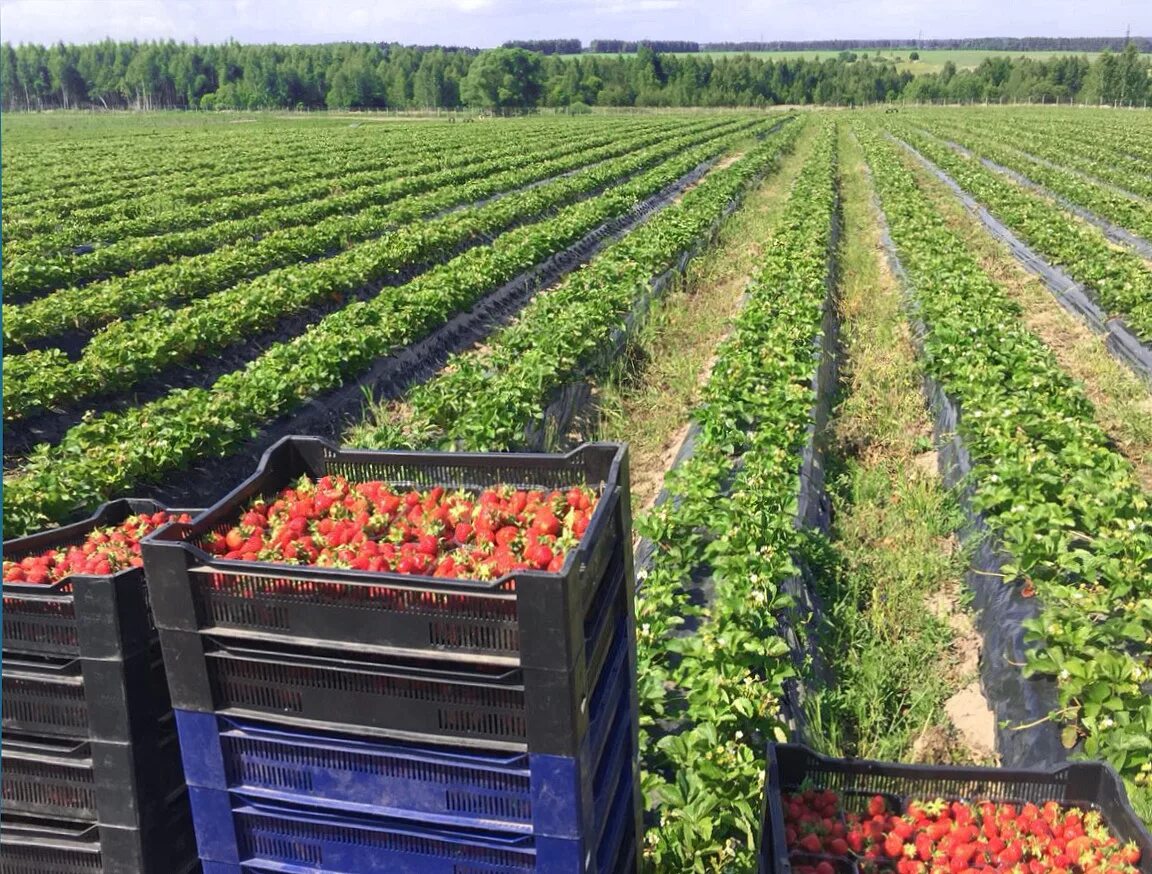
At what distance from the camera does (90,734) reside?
2.37 m

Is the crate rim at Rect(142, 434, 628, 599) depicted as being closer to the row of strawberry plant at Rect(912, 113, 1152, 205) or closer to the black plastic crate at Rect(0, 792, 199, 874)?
the black plastic crate at Rect(0, 792, 199, 874)

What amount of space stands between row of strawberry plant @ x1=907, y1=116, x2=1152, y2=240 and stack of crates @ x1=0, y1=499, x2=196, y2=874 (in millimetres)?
18541

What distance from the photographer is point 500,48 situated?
318 ft

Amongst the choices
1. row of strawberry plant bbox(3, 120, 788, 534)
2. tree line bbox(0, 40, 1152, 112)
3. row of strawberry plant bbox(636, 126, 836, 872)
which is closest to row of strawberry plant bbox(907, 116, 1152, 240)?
row of strawberry plant bbox(3, 120, 788, 534)

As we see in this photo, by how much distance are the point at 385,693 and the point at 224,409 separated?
6.15 metres

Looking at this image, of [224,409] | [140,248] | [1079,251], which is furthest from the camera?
→ [140,248]

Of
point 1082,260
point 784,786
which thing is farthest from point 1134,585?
point 1082,260

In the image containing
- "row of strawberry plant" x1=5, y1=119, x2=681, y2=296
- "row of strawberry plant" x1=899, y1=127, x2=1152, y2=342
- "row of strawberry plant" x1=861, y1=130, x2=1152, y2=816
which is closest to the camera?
"row of strawberry plant" x1=861, y1=130, x2=1152, y2=816

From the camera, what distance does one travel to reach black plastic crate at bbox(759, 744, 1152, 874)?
2910mm

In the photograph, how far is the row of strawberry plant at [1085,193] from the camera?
18562mm

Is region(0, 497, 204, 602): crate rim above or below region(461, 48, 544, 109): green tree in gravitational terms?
below

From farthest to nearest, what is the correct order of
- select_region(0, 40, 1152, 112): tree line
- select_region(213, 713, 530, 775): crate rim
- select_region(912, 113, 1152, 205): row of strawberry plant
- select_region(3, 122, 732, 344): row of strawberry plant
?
select_region(0, 40, 1152, 112): tree line
select_region(912, 113, 1152, 205): row of strawberry plant
select_region(3, 122, 732, 344): row of strawberry plant
select_region(213, 713, 530, 775): crate rim

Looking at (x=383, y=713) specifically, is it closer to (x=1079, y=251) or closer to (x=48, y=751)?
(x=48, y=751)

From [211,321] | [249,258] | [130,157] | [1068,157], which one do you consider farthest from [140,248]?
[1068,157]
